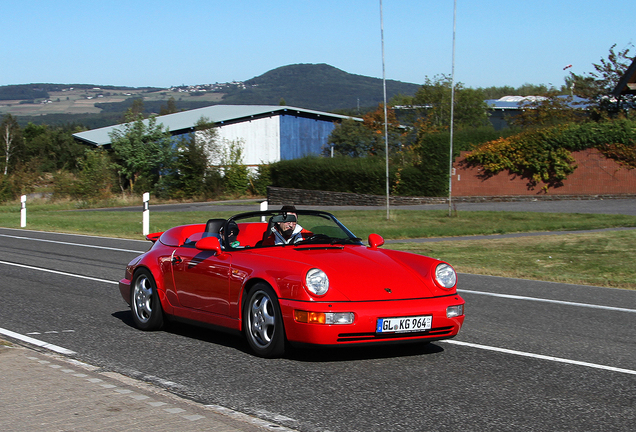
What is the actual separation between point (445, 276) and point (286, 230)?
1.66 m

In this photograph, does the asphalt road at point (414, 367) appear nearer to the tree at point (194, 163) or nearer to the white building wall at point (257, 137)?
the tree at point (194, 163)

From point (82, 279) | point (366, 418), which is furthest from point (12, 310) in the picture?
point (366, 418)

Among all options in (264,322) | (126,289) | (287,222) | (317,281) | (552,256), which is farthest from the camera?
(552,256)

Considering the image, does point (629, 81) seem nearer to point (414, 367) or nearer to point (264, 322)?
point (414, 367)

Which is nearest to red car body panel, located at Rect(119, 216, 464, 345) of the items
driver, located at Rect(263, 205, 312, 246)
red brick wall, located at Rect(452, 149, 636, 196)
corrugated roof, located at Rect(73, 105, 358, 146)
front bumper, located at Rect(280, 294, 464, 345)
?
front bumper, located at Rect(280, 294, 464, 345)

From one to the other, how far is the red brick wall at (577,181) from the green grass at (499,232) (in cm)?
780

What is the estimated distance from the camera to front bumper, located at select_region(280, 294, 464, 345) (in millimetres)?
5781

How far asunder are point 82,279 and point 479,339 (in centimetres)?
717

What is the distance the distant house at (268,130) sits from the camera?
173ft

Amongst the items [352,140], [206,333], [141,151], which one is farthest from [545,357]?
[141,151]

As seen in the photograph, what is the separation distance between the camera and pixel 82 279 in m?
12.0

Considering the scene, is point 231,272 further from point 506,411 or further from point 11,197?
point 11,197

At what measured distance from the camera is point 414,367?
19.6 ft

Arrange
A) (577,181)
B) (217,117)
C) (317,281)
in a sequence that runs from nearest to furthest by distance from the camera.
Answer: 1. (317,281)
2. (577,181)
3. (217,117)
